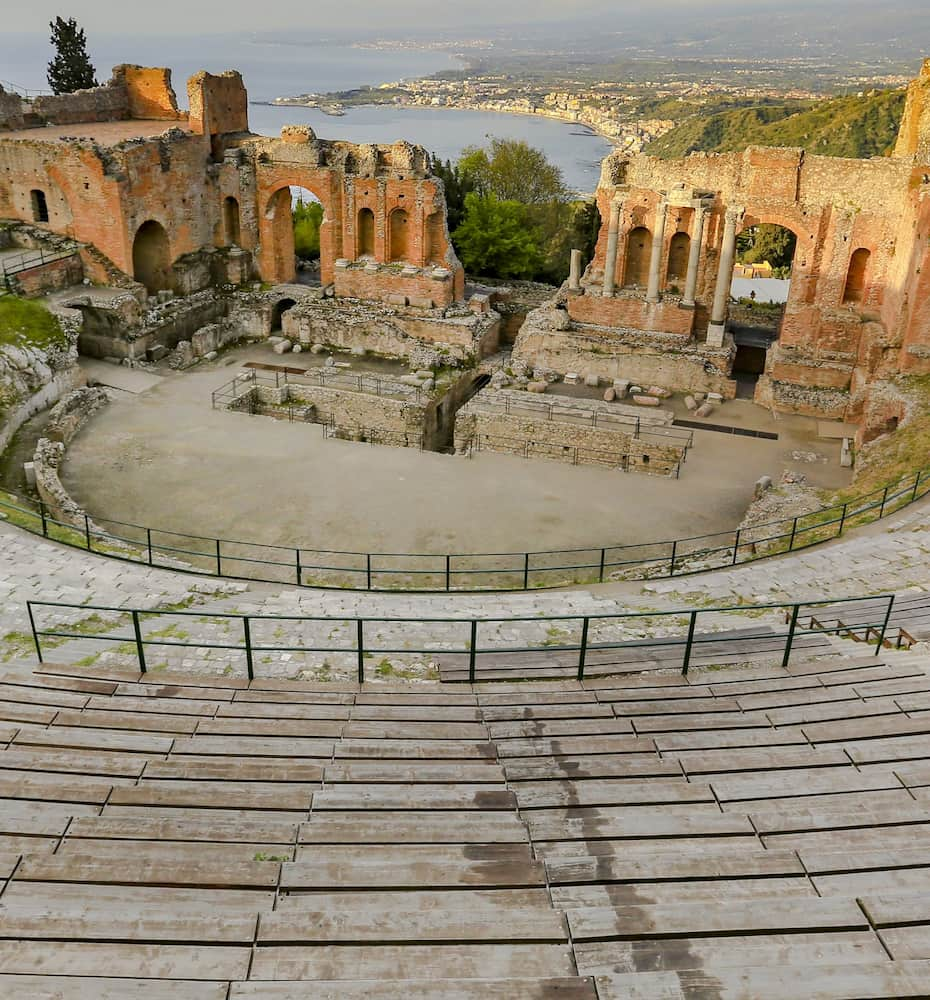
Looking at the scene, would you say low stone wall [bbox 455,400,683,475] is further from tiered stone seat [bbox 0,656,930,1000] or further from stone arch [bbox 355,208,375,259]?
tiered stone seat [bbox 0,656,930,1000]

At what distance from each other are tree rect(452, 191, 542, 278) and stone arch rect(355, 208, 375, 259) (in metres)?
6.15

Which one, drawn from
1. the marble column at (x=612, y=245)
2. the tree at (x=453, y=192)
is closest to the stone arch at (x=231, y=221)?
the tree at (x=453, y=192)

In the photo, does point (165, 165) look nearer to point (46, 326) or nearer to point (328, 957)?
point (46, 326)

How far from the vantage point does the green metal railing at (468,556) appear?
1725 cm

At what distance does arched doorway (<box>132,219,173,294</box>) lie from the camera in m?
32.9

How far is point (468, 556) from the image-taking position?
18.3 metres

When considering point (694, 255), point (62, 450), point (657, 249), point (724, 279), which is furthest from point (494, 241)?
point (62, 450)

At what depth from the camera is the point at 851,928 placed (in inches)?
238

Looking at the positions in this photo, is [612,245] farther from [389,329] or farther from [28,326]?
[28,326]

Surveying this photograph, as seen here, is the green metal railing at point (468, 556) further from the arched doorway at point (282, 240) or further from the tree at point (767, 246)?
the tree at point (767, 246)

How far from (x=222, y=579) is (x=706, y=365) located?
1741 centimetres

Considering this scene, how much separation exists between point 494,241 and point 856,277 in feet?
54.1

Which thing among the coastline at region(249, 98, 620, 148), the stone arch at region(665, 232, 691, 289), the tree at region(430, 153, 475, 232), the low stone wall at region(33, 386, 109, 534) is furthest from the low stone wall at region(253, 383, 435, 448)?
the coastline at region(249, 98, 620, 148)

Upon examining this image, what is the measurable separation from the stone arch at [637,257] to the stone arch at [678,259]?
759 millimetres
